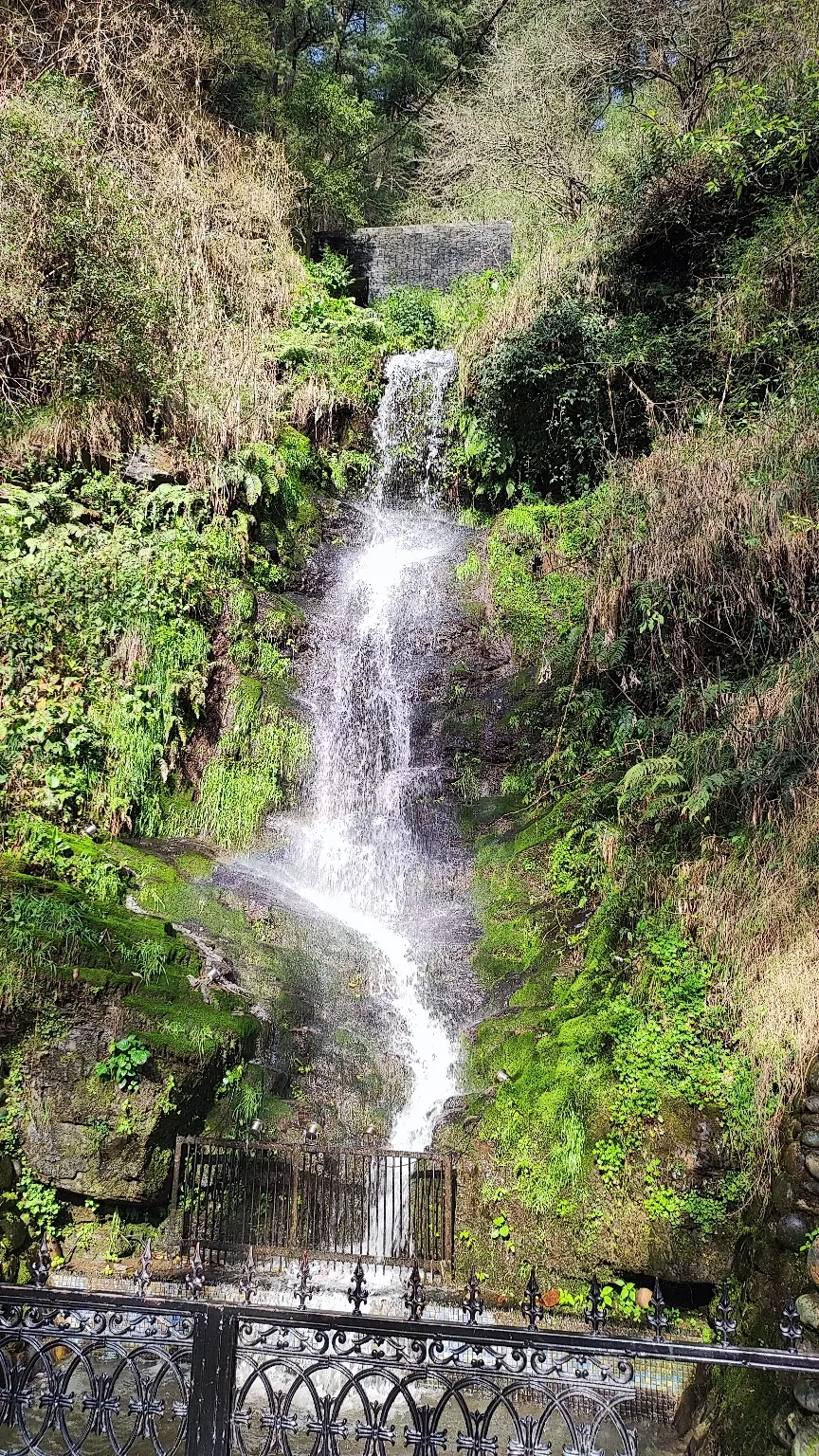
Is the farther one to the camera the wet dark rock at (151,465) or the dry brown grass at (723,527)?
the wet dark rock at (151,465)

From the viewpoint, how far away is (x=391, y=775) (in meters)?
11.6

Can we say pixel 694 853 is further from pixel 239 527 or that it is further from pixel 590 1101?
pixel 239 527

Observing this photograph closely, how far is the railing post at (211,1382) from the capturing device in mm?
3105

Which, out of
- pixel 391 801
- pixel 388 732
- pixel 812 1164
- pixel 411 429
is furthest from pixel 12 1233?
pixel 411 429

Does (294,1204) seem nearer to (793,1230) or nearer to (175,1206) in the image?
(175,1206)

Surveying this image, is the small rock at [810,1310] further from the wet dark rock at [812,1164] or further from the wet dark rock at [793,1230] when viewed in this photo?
the wet dark rock at [812,1164]

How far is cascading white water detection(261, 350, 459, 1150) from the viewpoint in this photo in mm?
8883

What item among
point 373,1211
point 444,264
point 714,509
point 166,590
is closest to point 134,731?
point 166,590

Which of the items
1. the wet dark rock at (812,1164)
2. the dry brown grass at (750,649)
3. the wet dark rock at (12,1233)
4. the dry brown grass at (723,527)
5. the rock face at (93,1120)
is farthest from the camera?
the dry brown grass at (723,527)

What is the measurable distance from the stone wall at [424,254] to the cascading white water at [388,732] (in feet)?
13.5

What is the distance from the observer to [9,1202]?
6.32m

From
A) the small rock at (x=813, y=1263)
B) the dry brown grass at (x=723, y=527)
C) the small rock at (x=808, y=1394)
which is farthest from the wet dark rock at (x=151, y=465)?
the small rock at (x=808, y=1394)

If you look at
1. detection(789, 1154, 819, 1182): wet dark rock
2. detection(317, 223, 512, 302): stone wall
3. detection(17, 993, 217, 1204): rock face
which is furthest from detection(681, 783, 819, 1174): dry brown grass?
detection(317, 223, 512, 302): stone wall

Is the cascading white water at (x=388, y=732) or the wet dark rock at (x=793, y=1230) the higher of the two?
the cascading white water at (x=388, y=732)
